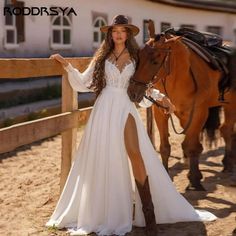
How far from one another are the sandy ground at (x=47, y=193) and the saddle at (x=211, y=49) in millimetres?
1120

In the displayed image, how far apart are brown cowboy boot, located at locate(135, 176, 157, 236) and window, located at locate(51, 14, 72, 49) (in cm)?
978

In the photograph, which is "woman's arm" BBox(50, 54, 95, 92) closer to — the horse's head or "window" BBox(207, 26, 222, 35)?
the horse's head

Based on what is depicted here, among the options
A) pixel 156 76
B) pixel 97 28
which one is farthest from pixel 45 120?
pixel 97 28

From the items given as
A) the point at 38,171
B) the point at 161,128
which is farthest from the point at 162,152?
the point at 38,171

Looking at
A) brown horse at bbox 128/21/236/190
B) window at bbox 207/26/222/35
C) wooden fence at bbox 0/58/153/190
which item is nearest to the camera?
wooden fence at bbox 0/58/153/190

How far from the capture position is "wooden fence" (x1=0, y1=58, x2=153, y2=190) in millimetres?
3613

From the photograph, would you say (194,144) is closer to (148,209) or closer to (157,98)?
(157,98)

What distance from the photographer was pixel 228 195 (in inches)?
199

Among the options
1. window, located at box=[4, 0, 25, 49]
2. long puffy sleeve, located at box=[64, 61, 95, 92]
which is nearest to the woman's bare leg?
long puffy sleeve, located at box=[64, 61, 95, 92]

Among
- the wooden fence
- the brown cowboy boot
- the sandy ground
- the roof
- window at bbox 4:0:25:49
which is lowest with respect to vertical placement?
the sandy ground

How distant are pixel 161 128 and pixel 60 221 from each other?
1973mm

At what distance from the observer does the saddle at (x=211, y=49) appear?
532 centimetres

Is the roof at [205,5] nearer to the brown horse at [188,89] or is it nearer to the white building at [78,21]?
the white building at [78,21]

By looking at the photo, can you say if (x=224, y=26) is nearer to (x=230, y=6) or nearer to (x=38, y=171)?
(x=230, y=6)
